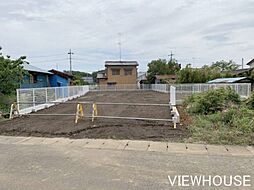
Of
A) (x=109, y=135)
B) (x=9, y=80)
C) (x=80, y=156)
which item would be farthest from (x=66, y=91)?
(x=80, y=156)

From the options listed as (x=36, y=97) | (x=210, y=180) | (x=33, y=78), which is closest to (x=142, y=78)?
(x=33, y=78)

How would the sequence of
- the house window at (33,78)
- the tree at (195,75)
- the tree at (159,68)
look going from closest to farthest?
the house window at (33,78) → the tree at (195,75) → the tree at (159,68)

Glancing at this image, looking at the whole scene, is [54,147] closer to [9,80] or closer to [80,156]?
[80,156]

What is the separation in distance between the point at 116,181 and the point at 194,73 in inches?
1278

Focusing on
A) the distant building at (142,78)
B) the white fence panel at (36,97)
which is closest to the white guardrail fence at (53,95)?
the white fence panel at (36,97)

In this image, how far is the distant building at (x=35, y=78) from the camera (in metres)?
21.6

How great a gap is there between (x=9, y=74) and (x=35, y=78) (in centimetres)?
1061

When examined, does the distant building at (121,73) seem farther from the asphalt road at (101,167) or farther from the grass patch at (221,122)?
the asphalt road at (101,167)

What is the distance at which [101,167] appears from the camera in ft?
16.4

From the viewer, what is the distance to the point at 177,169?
190 inches

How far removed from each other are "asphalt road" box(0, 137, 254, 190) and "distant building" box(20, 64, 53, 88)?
637 inches

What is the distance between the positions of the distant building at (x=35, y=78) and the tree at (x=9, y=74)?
5251 mm

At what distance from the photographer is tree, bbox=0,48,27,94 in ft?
46.4

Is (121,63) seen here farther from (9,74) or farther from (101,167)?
(101,167)
